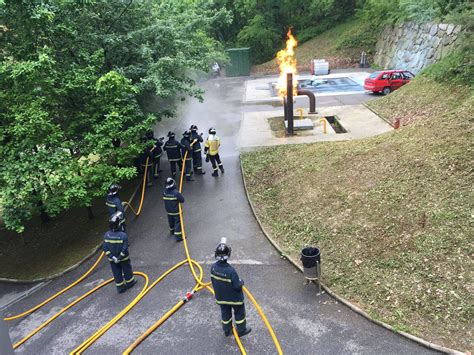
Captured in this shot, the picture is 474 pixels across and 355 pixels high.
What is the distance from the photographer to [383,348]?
607 centimetres

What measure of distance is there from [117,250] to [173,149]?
564cm

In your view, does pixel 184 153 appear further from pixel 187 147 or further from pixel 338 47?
pixel 338 47

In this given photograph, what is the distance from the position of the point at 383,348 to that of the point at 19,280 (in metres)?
8.64

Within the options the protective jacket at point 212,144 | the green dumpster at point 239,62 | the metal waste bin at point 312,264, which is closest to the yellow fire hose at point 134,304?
the metal waste bin at point 312,264

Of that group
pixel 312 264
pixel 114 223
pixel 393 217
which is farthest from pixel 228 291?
pixel 393 217

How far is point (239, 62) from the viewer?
3397 cm

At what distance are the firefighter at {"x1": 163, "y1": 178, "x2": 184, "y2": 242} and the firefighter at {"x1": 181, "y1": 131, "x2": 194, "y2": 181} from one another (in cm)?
306

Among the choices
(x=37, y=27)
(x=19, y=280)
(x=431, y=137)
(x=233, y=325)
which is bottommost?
(x=19, y=280)

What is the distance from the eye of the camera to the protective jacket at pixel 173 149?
504 inches

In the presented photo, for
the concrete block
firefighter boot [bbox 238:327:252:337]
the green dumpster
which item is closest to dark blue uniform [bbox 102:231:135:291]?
firefighter boot [bbox 238:327:252:337]

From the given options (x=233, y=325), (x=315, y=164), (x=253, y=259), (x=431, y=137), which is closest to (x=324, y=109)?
(x=315, y=164)

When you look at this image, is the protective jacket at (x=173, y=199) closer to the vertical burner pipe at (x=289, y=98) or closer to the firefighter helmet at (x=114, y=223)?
the firefighter helmet at (x=114, y=223)

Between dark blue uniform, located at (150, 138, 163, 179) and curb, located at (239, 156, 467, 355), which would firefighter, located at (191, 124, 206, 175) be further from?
curb, located at (239, 156, 467, 355)

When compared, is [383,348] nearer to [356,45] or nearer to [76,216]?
[76,216]
